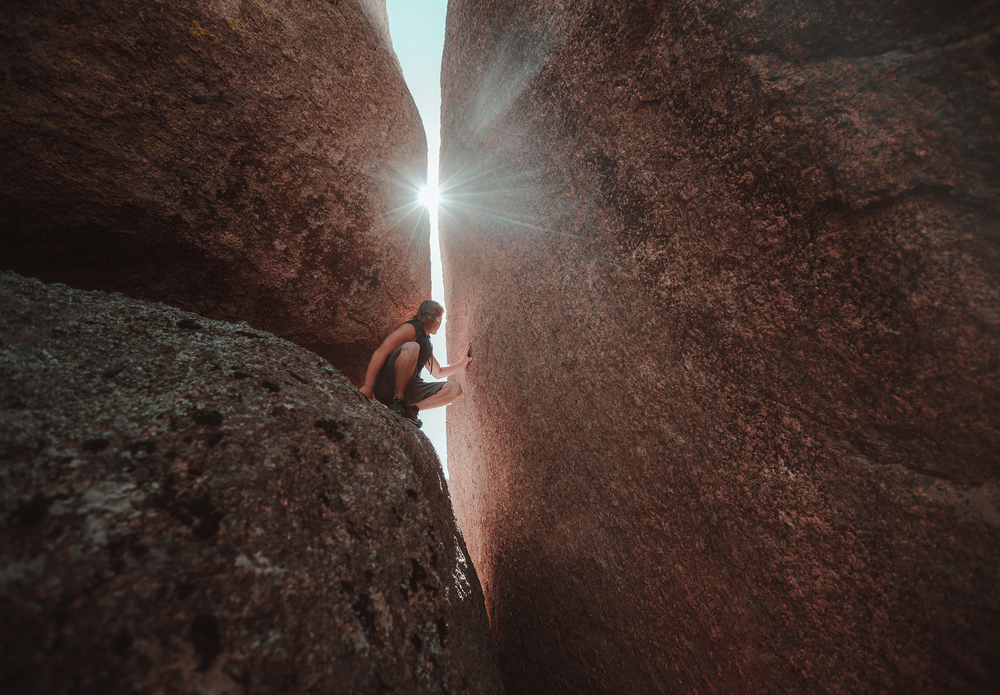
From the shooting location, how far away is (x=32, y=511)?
3.08 ft

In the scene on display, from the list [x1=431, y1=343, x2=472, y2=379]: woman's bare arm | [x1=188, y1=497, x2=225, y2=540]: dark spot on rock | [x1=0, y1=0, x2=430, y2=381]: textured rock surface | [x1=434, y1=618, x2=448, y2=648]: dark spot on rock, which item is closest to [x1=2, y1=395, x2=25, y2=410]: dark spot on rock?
[x1=188, y1=497, x2=225, y2=540]: dark spot on rock

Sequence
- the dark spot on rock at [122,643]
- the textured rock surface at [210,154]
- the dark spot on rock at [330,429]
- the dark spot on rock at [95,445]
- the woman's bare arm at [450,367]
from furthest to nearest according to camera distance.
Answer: the woman's bare arm at [450,367]
the textured rock surface at [210,154]
the dark spot on rock at [330,429]
the dark spot on rock at [95,445]
the dark spot on rock at [122,643]

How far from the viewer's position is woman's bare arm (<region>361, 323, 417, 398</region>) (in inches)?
126

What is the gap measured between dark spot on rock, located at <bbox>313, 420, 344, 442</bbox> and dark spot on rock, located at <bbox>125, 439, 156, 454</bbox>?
50 centimetres

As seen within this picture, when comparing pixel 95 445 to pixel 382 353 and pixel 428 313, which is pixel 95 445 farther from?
pixel 428 313

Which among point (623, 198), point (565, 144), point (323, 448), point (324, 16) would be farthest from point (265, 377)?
point (324, 16)

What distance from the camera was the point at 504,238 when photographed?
2.87 m

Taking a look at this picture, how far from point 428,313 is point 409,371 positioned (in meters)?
0.54

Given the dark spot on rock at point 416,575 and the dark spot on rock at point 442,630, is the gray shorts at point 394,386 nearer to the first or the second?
the dark spot on rock at point 416,575

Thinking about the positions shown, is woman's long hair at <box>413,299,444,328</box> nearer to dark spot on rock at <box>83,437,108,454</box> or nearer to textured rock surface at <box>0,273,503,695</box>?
textured rock surface at <box>0,273,503,695</box>

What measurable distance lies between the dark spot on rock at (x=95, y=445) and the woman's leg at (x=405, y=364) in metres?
2.03

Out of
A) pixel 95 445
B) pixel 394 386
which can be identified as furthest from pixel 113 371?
pixel 394 386

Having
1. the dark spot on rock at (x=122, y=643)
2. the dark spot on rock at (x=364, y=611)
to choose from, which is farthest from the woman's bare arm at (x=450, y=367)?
the dark spot on rock at (x=122, y=643)

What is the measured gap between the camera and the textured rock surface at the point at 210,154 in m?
1.80
